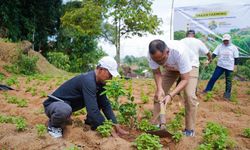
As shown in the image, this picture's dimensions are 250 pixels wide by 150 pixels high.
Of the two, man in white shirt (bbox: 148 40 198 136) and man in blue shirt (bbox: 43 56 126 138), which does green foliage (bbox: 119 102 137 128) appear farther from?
man in white shirt (bbox: 148 40 198 136)

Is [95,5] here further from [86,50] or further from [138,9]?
[86,50]

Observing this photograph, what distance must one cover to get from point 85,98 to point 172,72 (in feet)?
4.64

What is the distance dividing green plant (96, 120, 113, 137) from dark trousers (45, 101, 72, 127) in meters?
0.43

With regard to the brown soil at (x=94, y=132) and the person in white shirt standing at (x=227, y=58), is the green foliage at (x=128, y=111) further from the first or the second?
the person in white shirt standing at (x=227, y=58)

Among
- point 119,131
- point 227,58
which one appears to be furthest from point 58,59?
point 119,131

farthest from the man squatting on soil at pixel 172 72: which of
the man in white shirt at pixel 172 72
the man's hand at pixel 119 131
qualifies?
the man's hand at pixel 119 131

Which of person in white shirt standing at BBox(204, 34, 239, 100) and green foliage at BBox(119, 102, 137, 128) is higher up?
person in white shirt standing at BBox(204, 34, 239, 100)

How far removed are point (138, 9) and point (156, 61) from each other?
14611mm

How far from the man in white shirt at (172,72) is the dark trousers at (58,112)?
112 cm

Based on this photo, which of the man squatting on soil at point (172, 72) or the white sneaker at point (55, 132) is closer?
the man squatting on soil at point (172, 72)

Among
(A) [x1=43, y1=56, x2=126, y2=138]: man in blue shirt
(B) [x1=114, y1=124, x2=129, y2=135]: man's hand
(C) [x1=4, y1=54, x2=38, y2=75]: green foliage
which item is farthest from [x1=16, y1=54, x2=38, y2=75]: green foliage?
(B) [x1=114, y1=124, x2=129, y2=135]: man's hand

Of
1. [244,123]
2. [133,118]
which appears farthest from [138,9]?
[133,118]

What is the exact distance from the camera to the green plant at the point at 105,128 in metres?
3.98

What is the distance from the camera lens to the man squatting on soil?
12.8 ft
